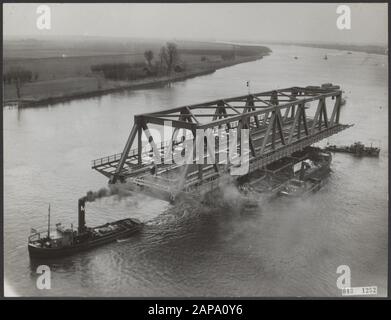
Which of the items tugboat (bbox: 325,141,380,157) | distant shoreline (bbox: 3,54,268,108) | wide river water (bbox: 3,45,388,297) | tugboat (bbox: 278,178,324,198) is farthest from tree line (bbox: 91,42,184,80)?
tugboat (bbox: 278,178,324,198)

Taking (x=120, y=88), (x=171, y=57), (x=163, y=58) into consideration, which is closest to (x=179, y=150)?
(x=120, y=88)

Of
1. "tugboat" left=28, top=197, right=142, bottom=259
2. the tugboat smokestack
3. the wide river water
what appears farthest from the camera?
the tugboat smokestack

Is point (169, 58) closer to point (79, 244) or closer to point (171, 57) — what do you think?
point (171, 57)

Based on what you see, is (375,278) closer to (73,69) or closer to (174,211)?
(174,211)

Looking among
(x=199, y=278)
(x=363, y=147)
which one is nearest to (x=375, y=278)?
(x=199, y=278)

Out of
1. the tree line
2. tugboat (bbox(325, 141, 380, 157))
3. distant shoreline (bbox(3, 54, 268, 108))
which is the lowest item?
tugboat (bbox(325, 141, 380, 157))

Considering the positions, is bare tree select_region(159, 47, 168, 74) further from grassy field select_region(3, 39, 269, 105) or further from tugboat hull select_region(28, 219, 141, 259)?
tugboat hull select_region(28, 219, 141, 259)

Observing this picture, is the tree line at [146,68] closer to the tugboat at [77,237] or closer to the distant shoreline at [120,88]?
the distant shoreline at [120,88]
